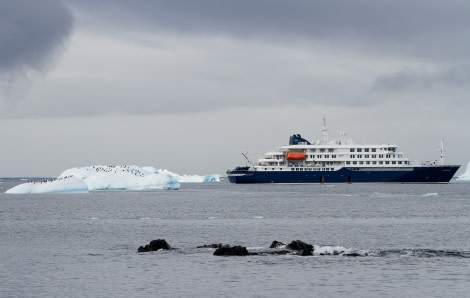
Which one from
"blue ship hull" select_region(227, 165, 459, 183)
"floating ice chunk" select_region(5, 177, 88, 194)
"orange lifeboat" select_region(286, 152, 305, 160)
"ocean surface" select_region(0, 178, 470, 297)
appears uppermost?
"orange lifeboat" select_region(286, 152, 305, 160)

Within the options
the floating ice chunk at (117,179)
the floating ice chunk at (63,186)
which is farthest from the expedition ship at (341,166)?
the floating ice chunk at (63,186)

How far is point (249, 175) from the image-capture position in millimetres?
160750

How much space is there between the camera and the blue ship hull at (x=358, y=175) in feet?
509

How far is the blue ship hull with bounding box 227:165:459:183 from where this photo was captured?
155 m

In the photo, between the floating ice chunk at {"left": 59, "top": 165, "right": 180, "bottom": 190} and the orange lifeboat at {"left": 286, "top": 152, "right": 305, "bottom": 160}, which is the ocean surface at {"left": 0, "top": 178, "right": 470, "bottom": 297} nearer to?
the floating ice chunk at {"left": 59, "top": 165, "right": 180, "bottom": 190}

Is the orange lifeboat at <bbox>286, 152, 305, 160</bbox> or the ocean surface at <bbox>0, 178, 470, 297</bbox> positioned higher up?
the orange lifeboat at <bbox>286, 152, 305, 160</bbox>

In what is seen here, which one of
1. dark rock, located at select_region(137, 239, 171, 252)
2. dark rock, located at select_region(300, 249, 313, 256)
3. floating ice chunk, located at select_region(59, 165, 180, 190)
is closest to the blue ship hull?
floating ice chunk, located at select_region(59, 165, 180, 190)

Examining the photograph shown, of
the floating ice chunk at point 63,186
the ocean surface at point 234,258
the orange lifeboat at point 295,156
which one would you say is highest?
the orange lifeboat at point 295,156

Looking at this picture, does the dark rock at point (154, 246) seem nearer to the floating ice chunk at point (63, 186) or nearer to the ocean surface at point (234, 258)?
the ocean surface at point (234, 258)

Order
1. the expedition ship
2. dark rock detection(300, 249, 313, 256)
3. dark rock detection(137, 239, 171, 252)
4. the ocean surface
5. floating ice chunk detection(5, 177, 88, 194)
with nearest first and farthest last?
the ocean surface < dark rock detection(300, 249, 313, 256) < dark rock detection(137, 239, 171, 252) < floating ice chunk detection(5, 177, 88, 194) < the expedition ship

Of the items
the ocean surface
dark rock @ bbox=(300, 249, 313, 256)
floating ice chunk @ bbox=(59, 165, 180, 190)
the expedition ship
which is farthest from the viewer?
the expedition ship

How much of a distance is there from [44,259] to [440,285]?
60.7ft

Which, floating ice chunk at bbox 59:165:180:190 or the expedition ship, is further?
the expedition ship

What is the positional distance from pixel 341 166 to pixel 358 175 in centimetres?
374
